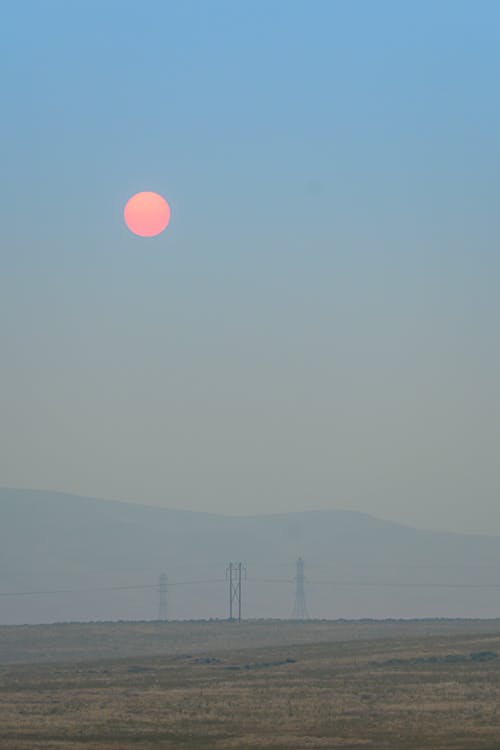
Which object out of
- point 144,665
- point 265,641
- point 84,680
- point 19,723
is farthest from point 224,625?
point 19,723

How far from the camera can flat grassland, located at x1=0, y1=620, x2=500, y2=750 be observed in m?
50.3

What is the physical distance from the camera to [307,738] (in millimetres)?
49906

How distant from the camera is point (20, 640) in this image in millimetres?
139375

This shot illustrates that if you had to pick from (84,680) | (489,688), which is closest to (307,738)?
(489,688)

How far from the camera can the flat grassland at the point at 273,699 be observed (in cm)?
5034

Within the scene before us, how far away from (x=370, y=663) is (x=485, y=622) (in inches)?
3231

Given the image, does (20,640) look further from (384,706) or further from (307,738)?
(307,738)

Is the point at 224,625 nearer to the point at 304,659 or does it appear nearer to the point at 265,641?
the point at 265,641

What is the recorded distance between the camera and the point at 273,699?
64250mm

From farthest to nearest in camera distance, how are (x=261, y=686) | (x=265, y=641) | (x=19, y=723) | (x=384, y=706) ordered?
(x=265, y=641) → (x=261, y=686) → (x=384, y=706) → (x=19, y=723)

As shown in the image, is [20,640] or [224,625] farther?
[224,625]

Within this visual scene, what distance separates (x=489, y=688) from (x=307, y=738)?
65.8ft

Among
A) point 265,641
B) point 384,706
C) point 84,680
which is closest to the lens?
point 384,706

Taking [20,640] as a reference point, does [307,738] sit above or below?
below
